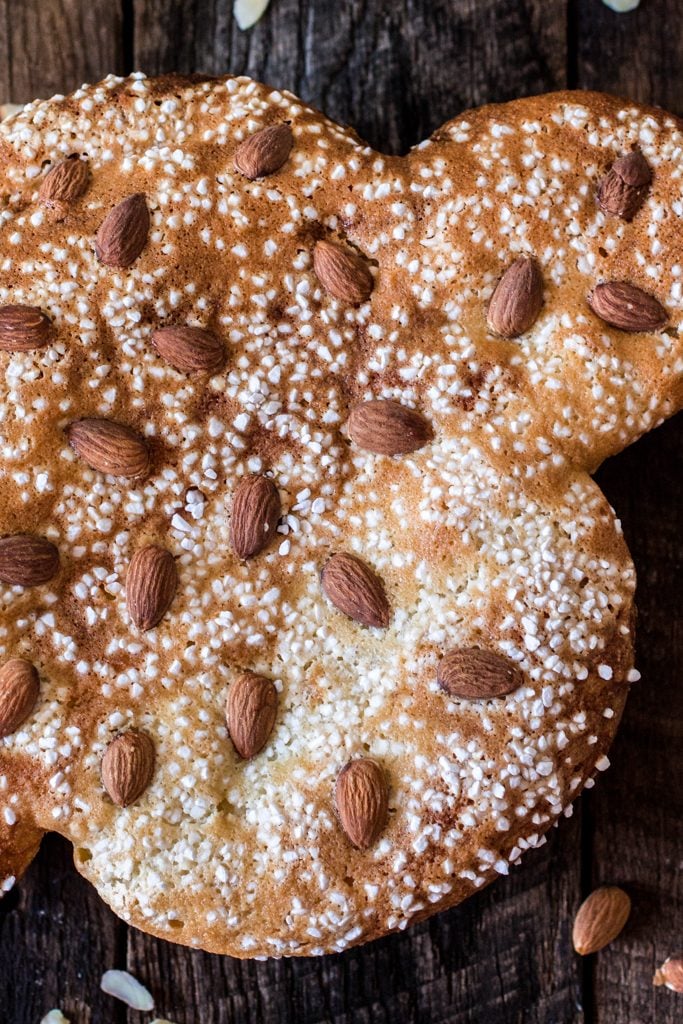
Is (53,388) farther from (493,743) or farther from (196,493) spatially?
(493,743)

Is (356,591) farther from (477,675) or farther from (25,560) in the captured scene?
(25,560)

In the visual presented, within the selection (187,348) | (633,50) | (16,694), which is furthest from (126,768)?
(633,50)

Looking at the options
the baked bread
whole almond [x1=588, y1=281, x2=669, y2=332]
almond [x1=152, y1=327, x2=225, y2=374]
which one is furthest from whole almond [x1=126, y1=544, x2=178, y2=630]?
whole almond [x1=588, y1=281, x2=669, y2=332]

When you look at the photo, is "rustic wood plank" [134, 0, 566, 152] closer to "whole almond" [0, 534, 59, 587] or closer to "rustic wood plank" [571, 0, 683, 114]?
"rustic wood plank" [571, 0, 683, 114]

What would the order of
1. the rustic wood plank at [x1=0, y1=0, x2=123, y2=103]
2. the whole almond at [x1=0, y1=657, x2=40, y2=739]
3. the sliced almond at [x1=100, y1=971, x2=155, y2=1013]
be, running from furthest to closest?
the rustic wood plank at [x1=0, y1=0, x2=123, y2=103], the sliced almond at [x1=100, y1=971, x2=155, y2=1013], the whole almond at [x1=0, y1=657, x2=40, y2=739]

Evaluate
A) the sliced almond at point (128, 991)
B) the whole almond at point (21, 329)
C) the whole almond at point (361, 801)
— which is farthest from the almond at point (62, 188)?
the sliced almond at point (128, 991)

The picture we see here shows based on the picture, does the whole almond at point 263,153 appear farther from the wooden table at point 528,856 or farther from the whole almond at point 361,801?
the whole almond at point 361,801

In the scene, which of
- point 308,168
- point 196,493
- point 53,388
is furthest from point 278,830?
point 308,168

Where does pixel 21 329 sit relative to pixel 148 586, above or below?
above
